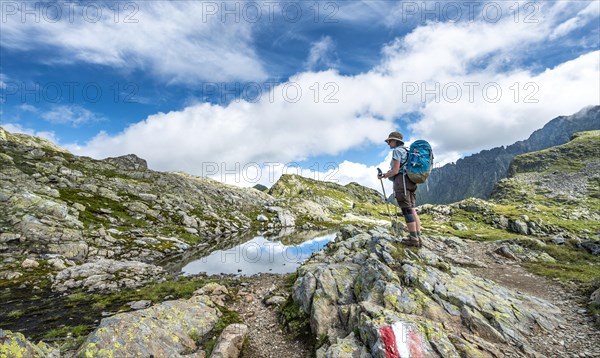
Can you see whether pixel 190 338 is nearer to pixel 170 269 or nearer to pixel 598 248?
pixel 170 269

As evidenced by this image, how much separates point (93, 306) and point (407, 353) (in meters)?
24.1

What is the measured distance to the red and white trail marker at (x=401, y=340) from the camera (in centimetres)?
942

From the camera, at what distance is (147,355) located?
1137cm

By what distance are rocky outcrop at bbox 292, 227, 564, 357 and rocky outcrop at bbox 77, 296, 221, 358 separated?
20.1 feet

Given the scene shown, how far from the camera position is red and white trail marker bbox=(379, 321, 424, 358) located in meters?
9.42

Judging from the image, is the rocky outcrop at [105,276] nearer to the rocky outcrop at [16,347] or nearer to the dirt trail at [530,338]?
the dirt trail at [530,338]

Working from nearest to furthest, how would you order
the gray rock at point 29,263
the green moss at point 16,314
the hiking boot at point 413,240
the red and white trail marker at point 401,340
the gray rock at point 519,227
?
1. the red and white trail marker at point 401,340
2. the hiking boot at point 413,240
3. the green moss at point 16,314
4. the gray rock at point 29,263
5. the gray rock at point 519,227

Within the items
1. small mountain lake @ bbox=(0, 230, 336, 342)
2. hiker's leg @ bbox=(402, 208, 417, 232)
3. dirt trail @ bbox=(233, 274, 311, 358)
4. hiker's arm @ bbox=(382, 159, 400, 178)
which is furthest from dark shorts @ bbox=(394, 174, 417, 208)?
small mountain lake @ bbox=(0, 230, 336, 342)

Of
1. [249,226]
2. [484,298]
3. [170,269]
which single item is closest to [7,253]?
[170,269]

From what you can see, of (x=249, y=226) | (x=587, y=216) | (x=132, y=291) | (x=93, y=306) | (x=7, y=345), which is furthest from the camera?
(x=587, y=216)

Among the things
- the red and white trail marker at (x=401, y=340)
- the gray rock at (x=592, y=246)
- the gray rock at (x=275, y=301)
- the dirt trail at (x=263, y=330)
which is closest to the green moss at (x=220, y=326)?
the dirt trail at (x=263, y=330)

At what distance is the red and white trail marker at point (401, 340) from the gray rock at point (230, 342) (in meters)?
7.64

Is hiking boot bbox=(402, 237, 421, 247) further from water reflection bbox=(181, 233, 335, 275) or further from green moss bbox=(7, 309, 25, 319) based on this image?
green moss bbox=(7, 309, 25, 319)

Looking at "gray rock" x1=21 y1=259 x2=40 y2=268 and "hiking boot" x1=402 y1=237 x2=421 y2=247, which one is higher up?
"hiking boot" x1=402 y1=237 x2=421 y2=247
